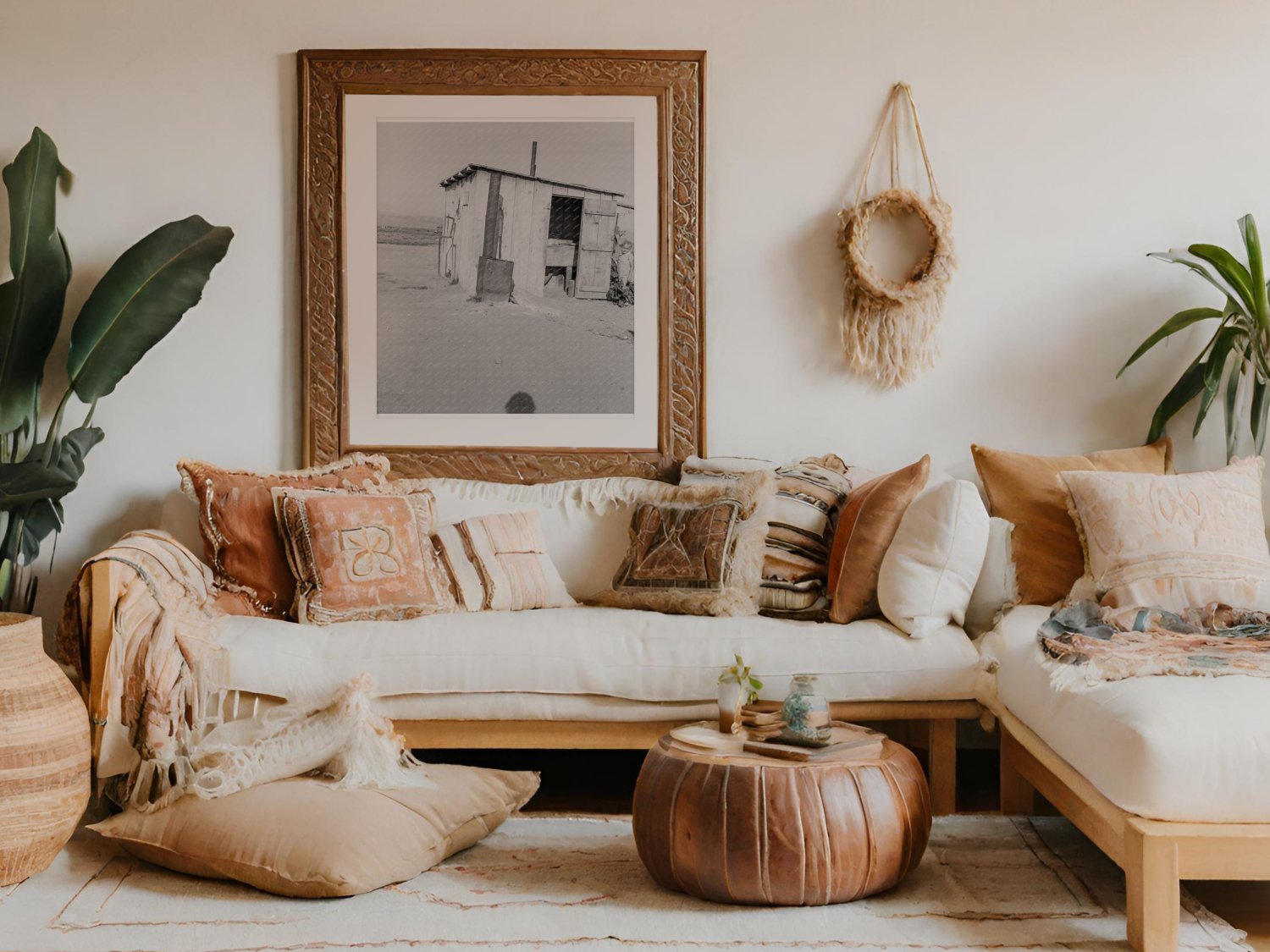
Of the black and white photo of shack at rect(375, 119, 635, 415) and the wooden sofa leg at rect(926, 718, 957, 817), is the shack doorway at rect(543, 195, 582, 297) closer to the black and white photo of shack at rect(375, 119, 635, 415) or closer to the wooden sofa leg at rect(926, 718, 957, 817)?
the black and white photo of shack at rect(375, 119, 635, 415)

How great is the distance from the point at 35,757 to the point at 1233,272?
3.35 meters

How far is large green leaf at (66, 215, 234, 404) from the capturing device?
134 inches

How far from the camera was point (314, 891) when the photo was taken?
7.39 feet

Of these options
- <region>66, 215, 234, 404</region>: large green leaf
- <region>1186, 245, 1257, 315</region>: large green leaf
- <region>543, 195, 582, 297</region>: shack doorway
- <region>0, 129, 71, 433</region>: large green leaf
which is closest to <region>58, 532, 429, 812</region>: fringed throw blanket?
<region>66, 215, 234, 404</region>: large green leaf

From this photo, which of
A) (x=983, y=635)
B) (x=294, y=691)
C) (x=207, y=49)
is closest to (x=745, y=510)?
(x=983, y=635)

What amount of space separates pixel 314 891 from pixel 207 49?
272cm

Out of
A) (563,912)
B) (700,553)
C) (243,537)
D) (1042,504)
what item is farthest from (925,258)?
(563,912)

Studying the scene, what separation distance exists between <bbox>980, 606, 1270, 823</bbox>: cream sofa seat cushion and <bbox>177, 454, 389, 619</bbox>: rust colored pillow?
2.14 meters

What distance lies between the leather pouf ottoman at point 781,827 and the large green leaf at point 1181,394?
187 centimetres

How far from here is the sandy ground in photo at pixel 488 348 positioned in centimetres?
369

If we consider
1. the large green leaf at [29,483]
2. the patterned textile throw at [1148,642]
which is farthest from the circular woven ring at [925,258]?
the large green leaf at [29,483]

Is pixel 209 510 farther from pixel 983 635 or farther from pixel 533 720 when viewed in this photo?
pixel 983 635

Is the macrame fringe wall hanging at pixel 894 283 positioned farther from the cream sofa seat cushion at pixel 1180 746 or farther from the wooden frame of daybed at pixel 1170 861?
the wooden frame of daybed at pixel 1170 861

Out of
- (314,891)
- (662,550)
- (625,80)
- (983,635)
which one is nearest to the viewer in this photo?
(314,891)
